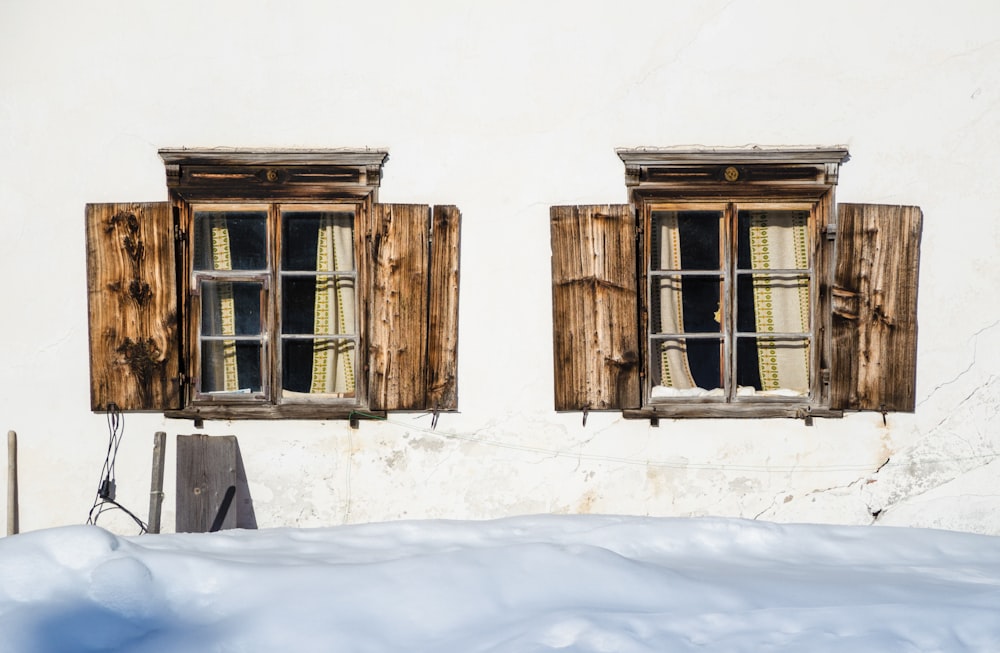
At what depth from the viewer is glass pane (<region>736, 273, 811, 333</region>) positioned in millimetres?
4621

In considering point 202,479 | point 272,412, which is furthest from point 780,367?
point 202,479

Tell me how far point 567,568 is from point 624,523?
774 millimetres

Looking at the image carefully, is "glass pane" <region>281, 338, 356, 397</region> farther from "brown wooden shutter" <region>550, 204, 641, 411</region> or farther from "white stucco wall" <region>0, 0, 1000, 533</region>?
"brown wooden shutter" <region>550, 204, 641, 411</region>

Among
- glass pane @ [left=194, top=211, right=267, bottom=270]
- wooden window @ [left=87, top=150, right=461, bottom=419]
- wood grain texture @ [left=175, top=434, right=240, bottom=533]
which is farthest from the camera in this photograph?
glass pane @ [left=194, top=211, right=267, bottom=270]

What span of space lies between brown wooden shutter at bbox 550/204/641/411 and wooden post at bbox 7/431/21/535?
9.36 ft

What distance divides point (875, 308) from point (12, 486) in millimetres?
4606

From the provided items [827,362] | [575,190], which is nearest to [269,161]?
[575,190]

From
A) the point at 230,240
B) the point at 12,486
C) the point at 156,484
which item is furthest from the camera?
the point at 230,240

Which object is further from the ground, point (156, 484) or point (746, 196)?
point (746, 196)

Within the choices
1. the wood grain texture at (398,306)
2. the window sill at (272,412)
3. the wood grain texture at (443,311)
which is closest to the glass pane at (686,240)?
the wood grain texture at (443,311)

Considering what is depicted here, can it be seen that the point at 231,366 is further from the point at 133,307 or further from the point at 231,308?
the point at 133,307

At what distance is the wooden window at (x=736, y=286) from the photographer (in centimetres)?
447

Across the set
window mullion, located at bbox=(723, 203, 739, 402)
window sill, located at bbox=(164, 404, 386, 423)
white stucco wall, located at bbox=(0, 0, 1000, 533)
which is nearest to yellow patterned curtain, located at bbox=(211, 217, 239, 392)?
window sill, located at bbox=(164, 404, 386, 423)

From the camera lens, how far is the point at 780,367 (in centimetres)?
462
